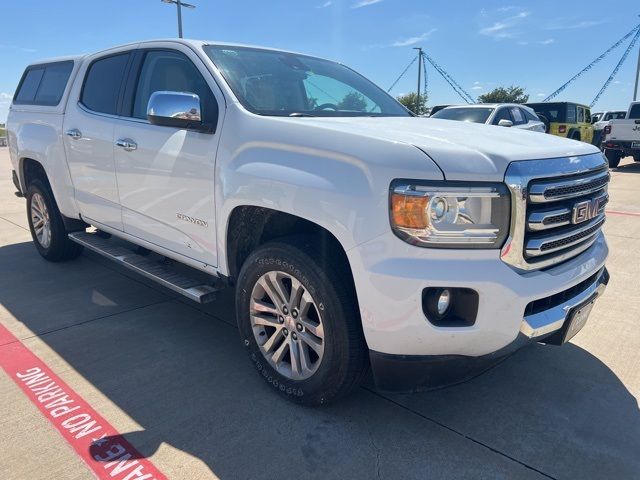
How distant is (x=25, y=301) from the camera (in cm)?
436

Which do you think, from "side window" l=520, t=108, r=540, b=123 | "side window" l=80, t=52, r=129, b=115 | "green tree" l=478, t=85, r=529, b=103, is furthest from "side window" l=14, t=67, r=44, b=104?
"green tree" l=478, t=85, r=529, b=103

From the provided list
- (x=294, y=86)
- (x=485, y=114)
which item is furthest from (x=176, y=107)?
(x=485, y=114)

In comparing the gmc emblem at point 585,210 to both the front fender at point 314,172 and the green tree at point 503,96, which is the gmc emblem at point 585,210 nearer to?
the front fender at point 314,172

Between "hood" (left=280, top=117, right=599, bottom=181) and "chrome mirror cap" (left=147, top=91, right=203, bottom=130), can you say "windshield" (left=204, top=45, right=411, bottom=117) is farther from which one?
"hood" (left=280, top=117, right=599, bottom=181)

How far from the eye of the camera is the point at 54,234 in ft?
17.2

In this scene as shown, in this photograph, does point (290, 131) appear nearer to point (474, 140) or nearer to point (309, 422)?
point (474, 140)

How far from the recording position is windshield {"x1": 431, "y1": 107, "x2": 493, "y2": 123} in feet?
36.8

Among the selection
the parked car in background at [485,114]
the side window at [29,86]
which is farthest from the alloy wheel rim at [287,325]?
the parked car in background at [485,114]

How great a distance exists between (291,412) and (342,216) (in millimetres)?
1150

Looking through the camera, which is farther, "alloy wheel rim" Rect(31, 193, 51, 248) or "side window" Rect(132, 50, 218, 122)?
"alloy wheel rim" Rect(31, 193, 51, 248)

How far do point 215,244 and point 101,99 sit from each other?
2.01m

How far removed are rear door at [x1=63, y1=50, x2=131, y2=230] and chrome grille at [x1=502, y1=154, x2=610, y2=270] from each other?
2.96 meters

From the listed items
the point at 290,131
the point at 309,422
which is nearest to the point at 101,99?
the point at 290,131

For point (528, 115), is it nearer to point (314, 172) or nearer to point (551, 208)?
point (551, 208)
